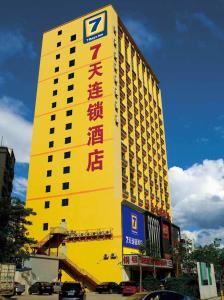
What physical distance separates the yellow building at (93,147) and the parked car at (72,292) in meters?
26.8

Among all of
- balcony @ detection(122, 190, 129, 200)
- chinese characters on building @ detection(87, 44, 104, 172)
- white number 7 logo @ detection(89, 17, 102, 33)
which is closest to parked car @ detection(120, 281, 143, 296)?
balcony @ detection(122, 190, 129, 200)

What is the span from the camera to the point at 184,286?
3347 cm

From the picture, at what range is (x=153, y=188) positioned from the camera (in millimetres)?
77062

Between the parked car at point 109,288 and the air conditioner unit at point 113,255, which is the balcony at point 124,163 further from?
the parked car at point 109,288

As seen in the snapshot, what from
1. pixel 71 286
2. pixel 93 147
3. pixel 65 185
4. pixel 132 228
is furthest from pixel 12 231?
pixel 93 147

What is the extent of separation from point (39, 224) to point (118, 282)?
18.5 meters

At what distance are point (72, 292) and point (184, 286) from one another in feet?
40.4

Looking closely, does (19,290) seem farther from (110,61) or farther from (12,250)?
(110,61)

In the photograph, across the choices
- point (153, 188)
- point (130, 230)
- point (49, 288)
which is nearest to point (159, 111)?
point (153, 188)

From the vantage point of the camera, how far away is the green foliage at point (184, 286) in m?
33.0

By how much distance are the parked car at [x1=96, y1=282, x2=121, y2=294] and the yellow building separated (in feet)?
12.3

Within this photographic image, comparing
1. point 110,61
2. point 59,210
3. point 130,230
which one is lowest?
point 130,230

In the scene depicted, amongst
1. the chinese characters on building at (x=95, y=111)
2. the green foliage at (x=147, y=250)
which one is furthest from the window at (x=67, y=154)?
the green foliage at (x=147, y=250)

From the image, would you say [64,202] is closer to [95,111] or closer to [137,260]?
[137,260]
